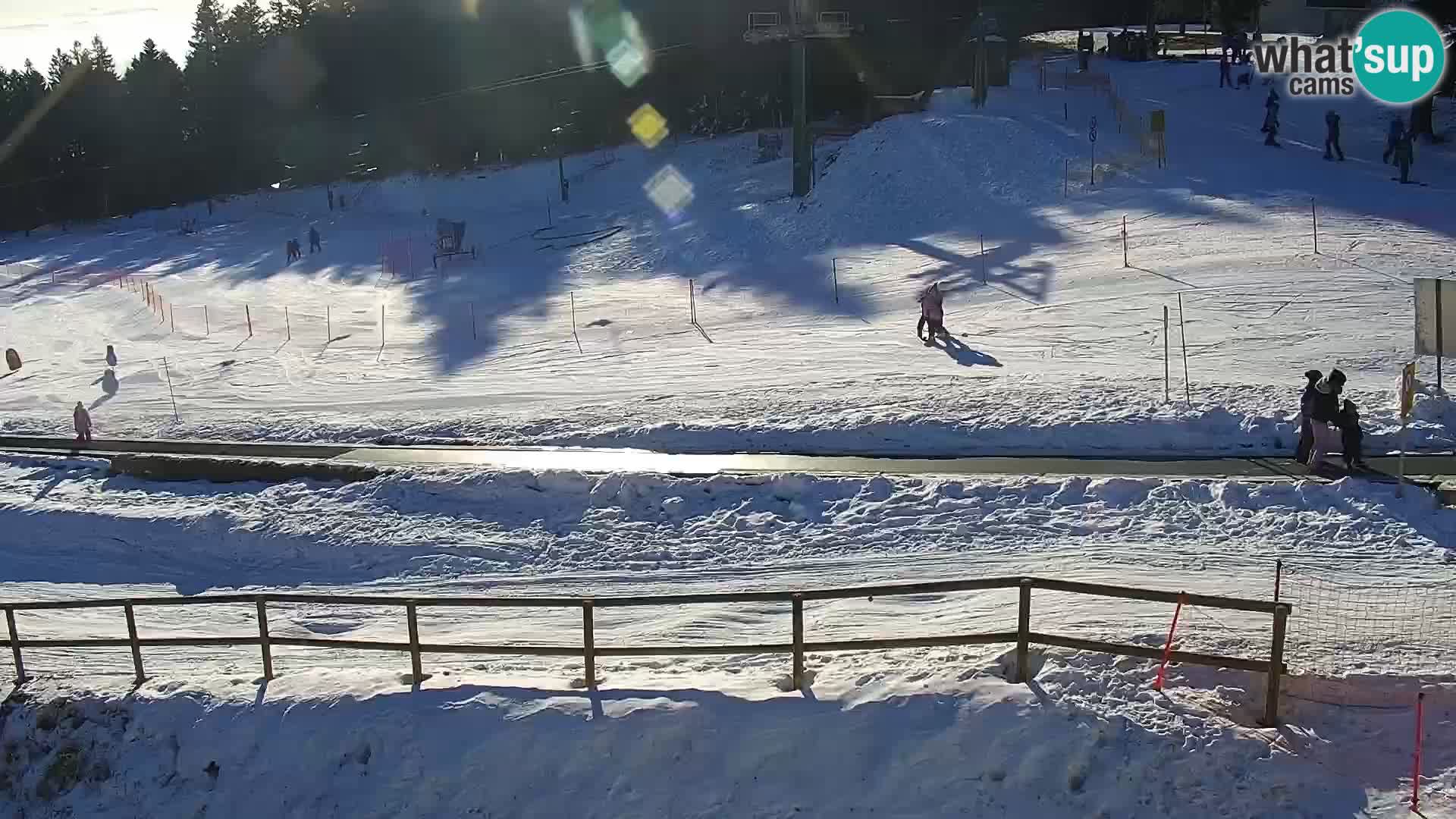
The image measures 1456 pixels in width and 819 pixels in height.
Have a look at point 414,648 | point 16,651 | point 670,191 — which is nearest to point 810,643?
Result: point 414,648

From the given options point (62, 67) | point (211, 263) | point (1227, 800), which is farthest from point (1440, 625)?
point (62, 67)

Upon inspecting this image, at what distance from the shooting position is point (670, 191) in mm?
51844

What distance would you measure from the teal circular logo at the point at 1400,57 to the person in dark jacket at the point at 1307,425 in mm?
27477

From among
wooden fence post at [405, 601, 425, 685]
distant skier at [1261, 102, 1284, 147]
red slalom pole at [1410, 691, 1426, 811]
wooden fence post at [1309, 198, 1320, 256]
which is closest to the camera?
red slalom pole at [1410, 691, 1426, 811]

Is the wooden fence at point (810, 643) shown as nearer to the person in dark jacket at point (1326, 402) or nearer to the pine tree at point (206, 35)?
the person in dark jacket at point (1326, 402)

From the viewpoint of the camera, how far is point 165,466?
21.3 meters

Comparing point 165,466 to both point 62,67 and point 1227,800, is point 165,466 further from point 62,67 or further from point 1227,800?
point 62,67

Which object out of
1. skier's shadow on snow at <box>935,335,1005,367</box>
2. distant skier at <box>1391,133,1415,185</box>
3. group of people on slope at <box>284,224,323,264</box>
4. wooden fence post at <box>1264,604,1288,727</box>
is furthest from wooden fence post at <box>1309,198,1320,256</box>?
group of people on slope at <box>284,224,323,264</box>

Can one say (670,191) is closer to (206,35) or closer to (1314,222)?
(1314,222)

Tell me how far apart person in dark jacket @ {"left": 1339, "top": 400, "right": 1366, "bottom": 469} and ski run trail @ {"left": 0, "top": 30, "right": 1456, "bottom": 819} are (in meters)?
0.90

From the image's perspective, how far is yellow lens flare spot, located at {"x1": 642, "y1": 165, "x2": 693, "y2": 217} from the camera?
48.5m

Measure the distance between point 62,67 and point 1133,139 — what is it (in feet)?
263

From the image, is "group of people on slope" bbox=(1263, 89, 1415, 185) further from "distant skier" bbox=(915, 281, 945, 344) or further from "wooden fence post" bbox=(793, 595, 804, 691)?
"wooden fence post" bbox=(793, 595, 804, 691)

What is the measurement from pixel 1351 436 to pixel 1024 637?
28.2 feet
